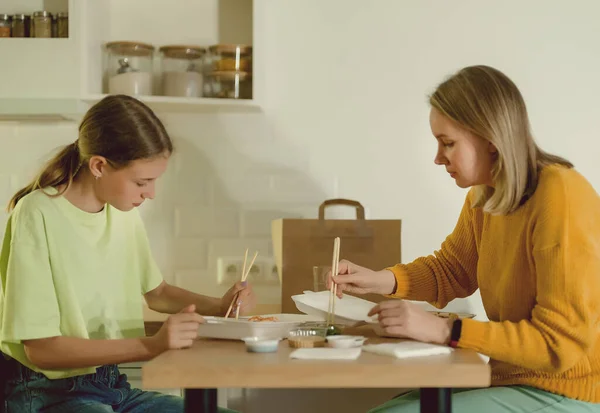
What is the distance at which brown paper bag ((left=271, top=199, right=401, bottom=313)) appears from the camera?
2705mm

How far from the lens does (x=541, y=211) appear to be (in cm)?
175

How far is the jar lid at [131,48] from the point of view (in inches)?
116

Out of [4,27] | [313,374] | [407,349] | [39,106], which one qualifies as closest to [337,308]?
[407,349]

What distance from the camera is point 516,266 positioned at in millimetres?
1830

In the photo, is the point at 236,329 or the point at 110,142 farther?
the point at 110,142

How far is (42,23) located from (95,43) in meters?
0.20

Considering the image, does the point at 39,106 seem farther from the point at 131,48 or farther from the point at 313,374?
the point at 313,374

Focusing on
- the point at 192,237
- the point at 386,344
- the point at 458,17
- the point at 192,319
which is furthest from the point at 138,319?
the point at 458,17

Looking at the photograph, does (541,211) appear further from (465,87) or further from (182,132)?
(182,132)

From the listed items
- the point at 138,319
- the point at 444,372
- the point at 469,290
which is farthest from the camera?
the point at 469,290

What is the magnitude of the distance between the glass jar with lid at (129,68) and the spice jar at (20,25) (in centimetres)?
30

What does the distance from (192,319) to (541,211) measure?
30.1 inches

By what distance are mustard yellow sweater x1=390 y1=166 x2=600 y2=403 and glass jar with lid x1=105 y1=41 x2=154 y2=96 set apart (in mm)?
1459

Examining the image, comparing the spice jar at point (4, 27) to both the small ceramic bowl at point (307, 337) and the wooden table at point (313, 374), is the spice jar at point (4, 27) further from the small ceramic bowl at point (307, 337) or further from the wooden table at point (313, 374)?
the wooden table at point (313, 374)
